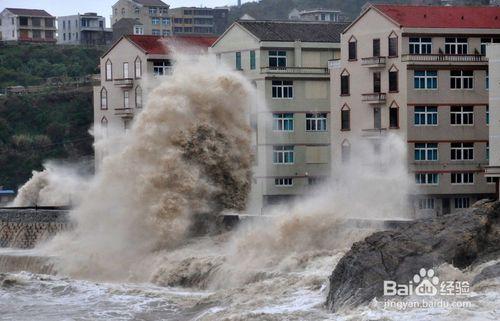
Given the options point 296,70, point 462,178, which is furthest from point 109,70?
point 462,178

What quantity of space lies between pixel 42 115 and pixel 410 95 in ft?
136

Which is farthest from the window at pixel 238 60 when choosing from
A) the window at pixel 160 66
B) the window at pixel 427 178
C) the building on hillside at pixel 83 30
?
the building on hillside at pixel 83 30

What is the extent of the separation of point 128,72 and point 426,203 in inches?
735

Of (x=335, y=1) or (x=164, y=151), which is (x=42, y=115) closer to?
(x=164, y=151)

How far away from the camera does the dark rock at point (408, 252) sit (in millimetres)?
26703

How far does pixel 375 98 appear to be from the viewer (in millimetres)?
49250

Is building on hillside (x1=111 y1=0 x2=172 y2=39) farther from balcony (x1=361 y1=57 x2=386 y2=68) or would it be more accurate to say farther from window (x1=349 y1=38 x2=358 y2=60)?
balcony (x1=361 y1=57 x2=386 y2=68)

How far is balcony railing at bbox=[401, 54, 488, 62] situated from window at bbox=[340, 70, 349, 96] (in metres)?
3.55

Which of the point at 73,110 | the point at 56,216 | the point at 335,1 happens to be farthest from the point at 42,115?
the point at 335,1

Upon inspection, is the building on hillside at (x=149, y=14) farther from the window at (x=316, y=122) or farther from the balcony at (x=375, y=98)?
the balcony at (x=375, y=98)

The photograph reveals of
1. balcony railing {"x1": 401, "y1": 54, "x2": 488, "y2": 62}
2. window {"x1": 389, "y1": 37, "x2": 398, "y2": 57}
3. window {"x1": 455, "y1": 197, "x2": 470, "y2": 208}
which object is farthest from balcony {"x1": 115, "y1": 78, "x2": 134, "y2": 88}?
window {"x1": 455, "y1": 197, "x2": 470, "y2": 208}

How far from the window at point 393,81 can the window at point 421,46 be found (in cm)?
110

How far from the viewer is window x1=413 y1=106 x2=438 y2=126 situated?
158 ft

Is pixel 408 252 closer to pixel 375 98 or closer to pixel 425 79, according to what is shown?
pixel 425 79
